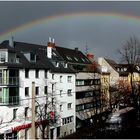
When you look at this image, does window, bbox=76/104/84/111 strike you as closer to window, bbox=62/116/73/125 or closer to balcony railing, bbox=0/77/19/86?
window, bbox=62/116/73/125

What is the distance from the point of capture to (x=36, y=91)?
45.2 meters

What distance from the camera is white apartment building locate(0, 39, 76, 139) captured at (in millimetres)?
39594

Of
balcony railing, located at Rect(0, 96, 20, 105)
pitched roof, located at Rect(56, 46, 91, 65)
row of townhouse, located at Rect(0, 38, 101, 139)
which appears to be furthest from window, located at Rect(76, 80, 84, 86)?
balcony railing, located at Rect(0, 96, 20, 105)

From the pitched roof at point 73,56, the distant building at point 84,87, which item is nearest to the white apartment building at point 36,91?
the distant building at point 84,87

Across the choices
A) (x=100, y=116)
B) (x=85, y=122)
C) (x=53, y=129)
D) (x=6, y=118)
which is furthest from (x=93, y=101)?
(x=6, y=118)

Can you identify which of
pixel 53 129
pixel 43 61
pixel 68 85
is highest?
pixel 43 61

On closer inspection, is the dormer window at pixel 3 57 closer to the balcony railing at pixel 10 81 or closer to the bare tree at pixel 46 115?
the balcony railing at pixel 10 81

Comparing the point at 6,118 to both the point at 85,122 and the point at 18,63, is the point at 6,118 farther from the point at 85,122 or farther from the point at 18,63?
the point at 85,122

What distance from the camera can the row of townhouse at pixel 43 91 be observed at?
3988 cm

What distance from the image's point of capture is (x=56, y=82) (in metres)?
49.8

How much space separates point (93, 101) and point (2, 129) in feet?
75.7

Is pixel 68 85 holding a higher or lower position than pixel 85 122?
higher

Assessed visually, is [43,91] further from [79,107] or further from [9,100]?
[79,107]

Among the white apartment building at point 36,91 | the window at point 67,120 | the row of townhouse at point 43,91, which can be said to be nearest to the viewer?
the white apartment building at point 36,91
